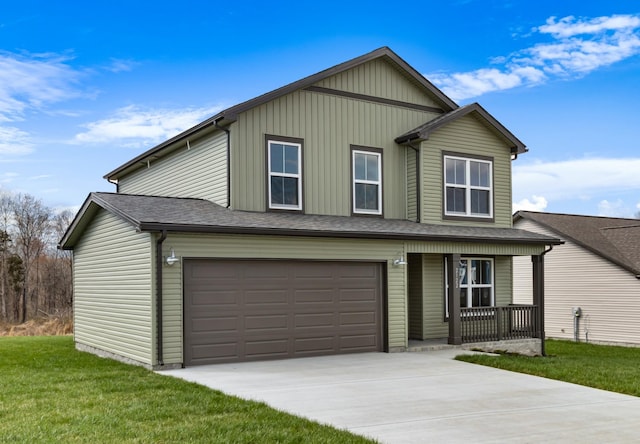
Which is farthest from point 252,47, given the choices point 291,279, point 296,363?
point 296,363

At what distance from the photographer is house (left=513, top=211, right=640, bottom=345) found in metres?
22.4

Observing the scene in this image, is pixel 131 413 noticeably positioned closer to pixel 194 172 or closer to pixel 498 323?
pixel 194 172

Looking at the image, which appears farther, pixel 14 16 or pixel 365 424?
pixel 14 16

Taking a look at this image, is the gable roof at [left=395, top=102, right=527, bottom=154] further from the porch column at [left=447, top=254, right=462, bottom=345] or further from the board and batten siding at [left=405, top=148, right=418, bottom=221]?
the porch column at [left=447, top=254, right=462, bottom=345]

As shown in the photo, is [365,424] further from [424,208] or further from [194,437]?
[424,208]

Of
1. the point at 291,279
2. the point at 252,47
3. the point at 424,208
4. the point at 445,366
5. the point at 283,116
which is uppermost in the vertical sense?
the point at 252,47

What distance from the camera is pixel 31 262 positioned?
38.4m

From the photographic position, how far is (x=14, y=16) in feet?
66.3

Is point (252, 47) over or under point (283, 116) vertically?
over

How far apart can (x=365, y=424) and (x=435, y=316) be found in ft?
31.4

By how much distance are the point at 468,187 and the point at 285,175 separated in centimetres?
540

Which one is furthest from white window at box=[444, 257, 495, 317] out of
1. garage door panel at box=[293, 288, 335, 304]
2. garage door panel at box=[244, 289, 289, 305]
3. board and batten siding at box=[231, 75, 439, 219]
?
garage door panel at box=[244, 289, 289, 305]

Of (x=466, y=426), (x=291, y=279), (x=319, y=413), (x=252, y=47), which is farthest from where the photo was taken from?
(x=252, y=47)

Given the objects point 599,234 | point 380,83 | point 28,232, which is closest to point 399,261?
point 380,83
